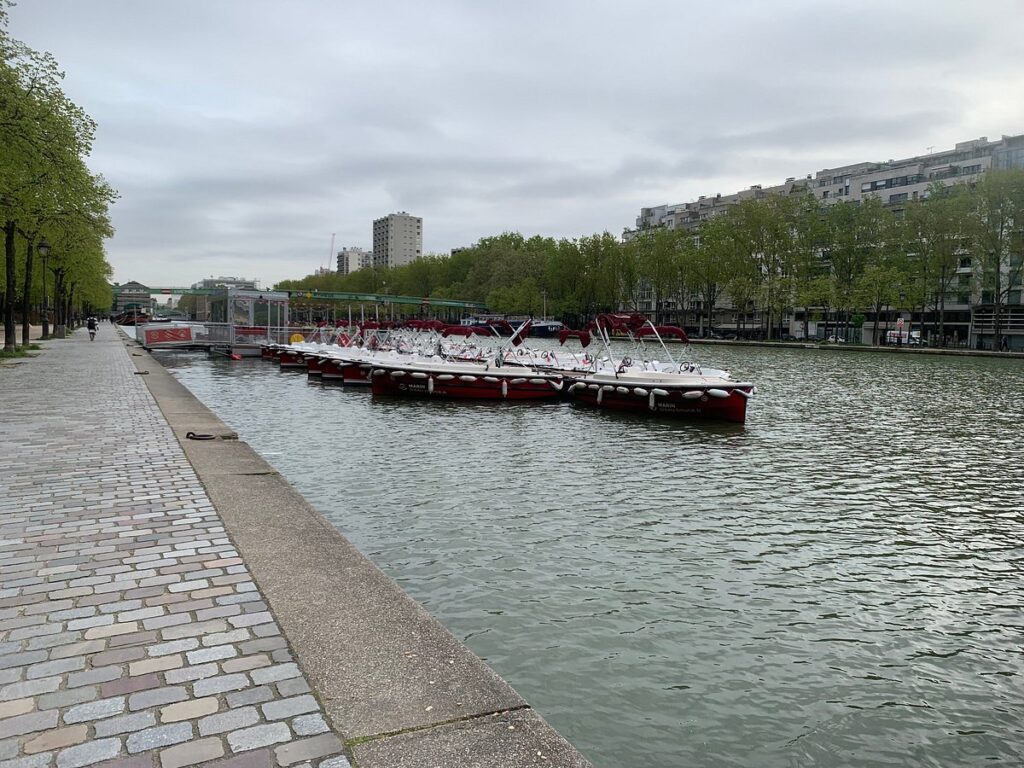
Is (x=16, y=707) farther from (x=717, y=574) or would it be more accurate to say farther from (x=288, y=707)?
(x=717, y=574)

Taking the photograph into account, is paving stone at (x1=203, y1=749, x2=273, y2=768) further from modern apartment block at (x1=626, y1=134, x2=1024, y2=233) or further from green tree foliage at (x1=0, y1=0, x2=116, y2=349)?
modern apartment block at (x1=626, y1=134, x2=1024, y2=233)

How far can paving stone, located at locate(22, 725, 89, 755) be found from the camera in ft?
12.1

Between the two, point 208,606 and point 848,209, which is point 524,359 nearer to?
point 208,606

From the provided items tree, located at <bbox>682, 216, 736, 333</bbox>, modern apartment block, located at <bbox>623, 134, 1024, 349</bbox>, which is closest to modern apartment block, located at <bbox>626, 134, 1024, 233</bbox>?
modern apartment block, located at <bbox>623, 134, 1024, 349</bbox>

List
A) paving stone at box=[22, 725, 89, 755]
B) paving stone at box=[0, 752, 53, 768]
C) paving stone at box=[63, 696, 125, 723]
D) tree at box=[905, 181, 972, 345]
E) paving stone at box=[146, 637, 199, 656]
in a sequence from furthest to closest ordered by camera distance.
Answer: tree at box=[905, 181, 972, 345], paving stone at box=[146, 637, 199, 656], paving stone at box=[63, 696, 125, 723], paving stone at box=[22, 725, 89, 755], paving stone at box=[0, 752, 53, 768]

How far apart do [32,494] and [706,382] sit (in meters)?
19.1

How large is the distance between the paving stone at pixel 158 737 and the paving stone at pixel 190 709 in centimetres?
7

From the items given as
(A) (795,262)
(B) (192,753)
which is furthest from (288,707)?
(A) (795,262)

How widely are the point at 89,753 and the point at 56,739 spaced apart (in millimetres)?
273

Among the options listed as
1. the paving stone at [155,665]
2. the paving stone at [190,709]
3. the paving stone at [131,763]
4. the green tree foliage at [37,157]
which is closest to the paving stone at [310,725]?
the paving stone at [190,709]

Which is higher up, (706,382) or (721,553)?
(706,382)

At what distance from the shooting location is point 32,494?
8.88 meters

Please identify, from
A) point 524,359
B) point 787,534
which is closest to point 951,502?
point 787,534

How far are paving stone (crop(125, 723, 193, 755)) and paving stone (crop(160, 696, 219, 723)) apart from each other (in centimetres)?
7
